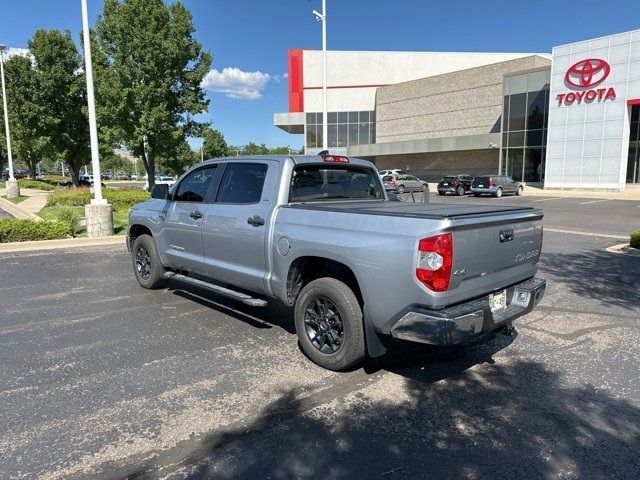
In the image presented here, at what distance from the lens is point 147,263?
22.1 ft

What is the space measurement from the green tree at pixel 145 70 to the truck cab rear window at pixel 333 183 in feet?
57.3

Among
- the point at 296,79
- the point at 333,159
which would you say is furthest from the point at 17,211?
the point at 296,79

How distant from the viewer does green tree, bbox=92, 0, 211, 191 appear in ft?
66.6

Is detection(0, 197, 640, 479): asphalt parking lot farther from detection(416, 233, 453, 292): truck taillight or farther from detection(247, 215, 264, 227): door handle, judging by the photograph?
detection(247, 215, 264, 227): door handle

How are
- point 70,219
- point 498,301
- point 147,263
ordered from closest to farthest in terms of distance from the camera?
point 498,301 < point 147,263 < point 70,219

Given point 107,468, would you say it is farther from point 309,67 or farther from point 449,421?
point 309,67

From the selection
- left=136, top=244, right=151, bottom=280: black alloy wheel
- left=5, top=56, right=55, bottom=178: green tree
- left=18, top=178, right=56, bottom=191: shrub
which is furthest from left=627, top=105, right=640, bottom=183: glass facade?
left=18, top=178, right=56, bottom=191: shrub

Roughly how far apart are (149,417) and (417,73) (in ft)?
202

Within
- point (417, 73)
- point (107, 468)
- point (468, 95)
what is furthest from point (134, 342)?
point (417, 73)

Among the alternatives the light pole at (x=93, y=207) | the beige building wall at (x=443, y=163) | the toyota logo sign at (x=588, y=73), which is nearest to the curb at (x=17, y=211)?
the light pole at (x=93, y=207)

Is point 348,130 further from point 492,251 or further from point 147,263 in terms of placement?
point 492,251

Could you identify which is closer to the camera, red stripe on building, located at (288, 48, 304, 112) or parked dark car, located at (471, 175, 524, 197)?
parked dark car, located at (471, 175, 524, 197)

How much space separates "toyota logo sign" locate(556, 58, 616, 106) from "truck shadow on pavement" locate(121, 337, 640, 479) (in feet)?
109

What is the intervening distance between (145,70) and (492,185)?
21.3m
